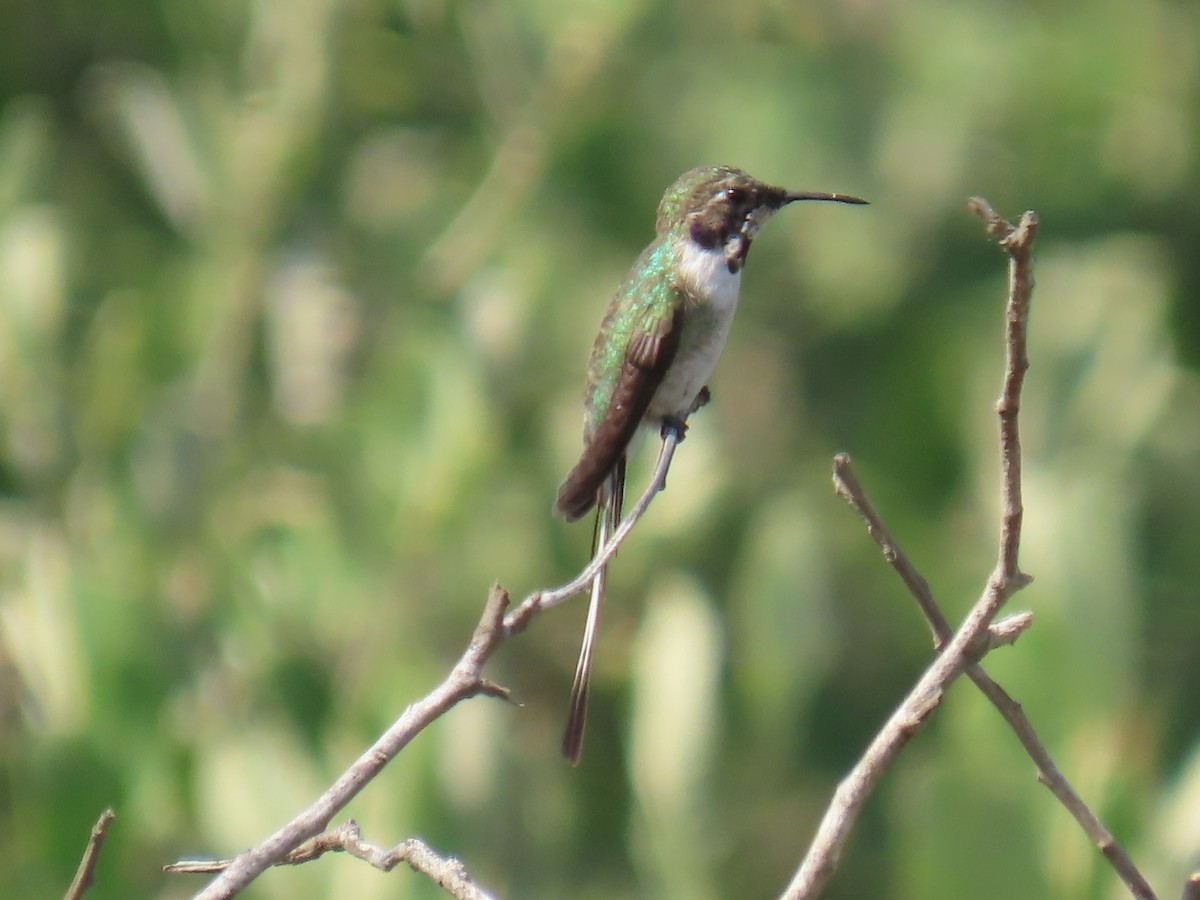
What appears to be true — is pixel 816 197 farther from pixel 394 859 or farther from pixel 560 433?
pixel 560 433

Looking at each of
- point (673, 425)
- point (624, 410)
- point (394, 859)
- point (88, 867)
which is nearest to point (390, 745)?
point (394, 859)

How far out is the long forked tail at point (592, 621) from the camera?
2420mm

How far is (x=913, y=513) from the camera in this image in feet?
20.6

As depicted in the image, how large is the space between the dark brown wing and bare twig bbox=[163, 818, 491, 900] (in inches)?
26.6

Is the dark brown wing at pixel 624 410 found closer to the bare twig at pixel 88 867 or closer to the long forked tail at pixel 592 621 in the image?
the long forked tail at pixel 592 621

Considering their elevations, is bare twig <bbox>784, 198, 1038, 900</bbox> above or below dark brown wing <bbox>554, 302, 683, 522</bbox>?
below

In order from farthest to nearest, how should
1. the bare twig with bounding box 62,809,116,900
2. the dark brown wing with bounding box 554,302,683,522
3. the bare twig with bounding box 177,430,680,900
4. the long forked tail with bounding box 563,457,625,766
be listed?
1. the dark brown wing with bounding box 554,302,683,522
2. the long forked tail with bounding box 563,457,625,766
3. the bare twig with bounding box 62,809,116,900
4. the bare twig with bounding box 177,430,680,900

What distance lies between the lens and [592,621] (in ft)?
8.55

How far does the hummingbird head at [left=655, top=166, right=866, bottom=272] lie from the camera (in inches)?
115

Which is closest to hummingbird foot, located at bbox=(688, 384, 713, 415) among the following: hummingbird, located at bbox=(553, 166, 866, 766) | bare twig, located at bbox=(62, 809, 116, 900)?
hummingbird, located at bbox=(553, 166, 866, 766)

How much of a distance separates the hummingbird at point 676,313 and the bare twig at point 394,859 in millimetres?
725

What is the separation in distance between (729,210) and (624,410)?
0.47 meters

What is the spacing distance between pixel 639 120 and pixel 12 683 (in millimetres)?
3059

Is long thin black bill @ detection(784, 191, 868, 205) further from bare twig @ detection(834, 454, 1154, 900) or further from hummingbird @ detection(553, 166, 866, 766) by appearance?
bare twig @ detection(834, 454, 1154, 900)
